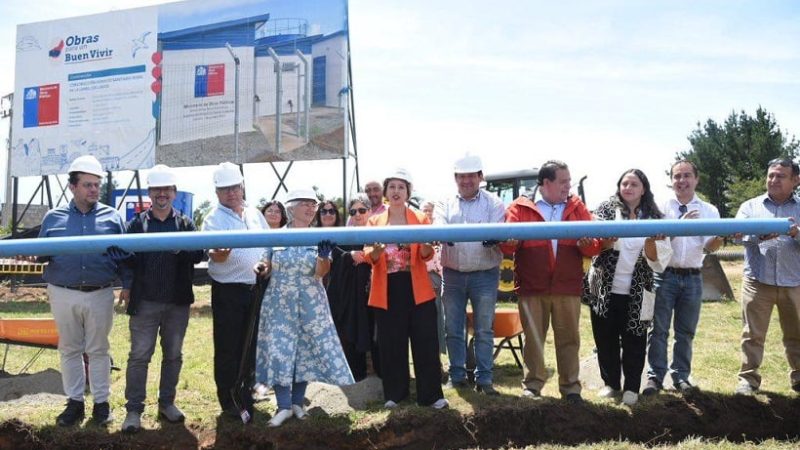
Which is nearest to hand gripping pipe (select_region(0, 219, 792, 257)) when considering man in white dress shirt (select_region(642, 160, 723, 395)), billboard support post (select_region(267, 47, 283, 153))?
man in white dress shirt (select_region(642, 160, 723, 395))

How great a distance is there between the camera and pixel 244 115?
1426cm

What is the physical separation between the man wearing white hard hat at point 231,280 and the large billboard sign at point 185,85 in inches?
342

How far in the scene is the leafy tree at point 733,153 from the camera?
38594mm

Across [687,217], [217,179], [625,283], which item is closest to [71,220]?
[217,179]

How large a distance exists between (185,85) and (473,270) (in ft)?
36.9

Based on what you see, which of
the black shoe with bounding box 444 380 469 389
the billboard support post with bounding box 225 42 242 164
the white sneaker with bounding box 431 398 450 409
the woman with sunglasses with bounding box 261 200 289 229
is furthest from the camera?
the billboard support post with bounding box 225 42 242 164

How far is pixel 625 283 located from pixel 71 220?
4231 millimetres

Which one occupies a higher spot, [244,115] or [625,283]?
[244,115]

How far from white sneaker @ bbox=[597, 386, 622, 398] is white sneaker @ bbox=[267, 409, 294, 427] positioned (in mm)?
2529

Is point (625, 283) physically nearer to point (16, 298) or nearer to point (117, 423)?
point (117, 423)

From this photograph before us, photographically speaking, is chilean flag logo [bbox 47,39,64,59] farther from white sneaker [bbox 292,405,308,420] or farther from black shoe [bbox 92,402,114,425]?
white sneaker [bbox 292,405,308,420]

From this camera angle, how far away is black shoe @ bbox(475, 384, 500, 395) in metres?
5.48

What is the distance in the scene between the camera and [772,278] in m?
5.55

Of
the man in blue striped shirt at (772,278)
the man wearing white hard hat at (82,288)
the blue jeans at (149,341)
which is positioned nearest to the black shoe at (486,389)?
the man in blue striped shirt at (772,278)
